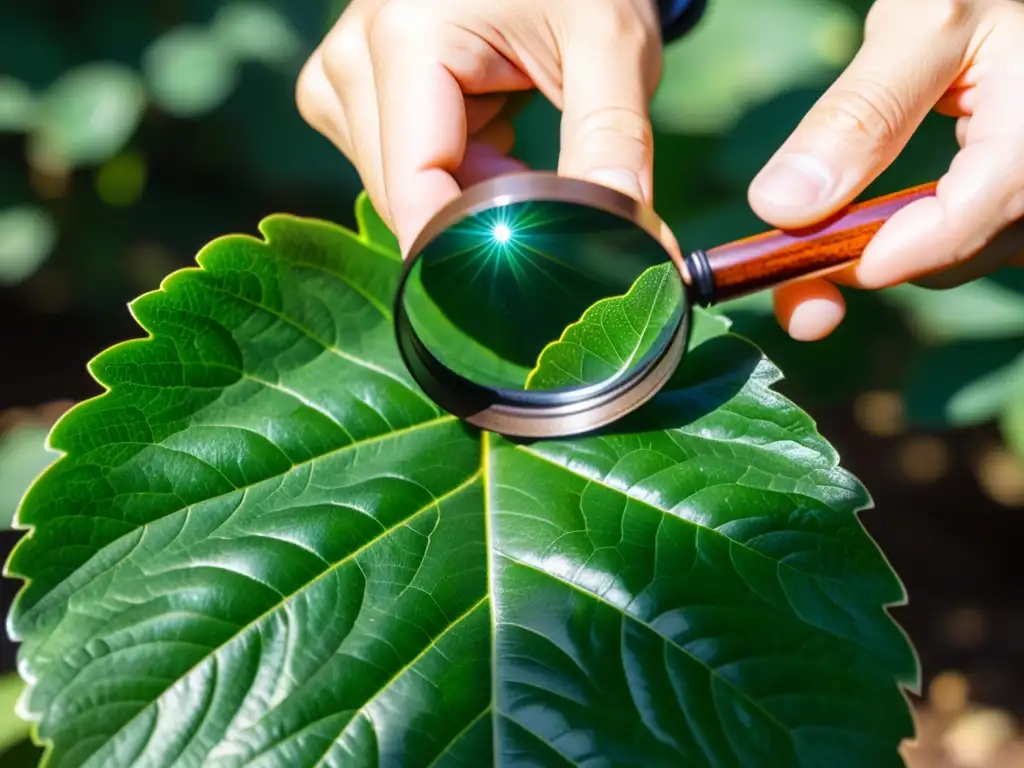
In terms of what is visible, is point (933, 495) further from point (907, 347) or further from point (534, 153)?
point (534, 153)

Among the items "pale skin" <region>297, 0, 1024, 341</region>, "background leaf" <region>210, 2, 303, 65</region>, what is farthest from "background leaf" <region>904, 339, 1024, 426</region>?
"background leaf" <region>210, 2, 303, 65</region>

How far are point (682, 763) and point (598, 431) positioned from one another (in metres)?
0.35

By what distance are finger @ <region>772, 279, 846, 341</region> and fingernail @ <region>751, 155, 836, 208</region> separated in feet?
0.68

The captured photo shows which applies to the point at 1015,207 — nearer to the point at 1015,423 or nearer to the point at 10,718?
the point at 1015,423

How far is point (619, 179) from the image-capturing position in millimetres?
1013

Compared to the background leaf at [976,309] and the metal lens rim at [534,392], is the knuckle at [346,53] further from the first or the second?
the background leaf at [976,309]

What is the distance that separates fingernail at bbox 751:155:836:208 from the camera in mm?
987

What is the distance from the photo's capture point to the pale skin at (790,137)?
1042mm

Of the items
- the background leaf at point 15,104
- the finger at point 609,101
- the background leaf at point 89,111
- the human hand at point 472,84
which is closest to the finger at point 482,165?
the human hand at point 472,84

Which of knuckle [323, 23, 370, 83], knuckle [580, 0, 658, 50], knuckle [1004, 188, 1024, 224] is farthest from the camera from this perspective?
knuckle [323, 23, 370, 83]

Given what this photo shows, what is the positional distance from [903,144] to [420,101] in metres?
0.55

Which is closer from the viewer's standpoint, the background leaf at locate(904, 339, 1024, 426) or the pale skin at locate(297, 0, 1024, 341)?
the pale skin at locate(297, 0, 1024, 341)

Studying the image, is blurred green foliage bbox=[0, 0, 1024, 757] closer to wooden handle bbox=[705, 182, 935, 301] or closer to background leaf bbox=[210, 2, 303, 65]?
background leaf bbox=[210, 2, 303, 65]

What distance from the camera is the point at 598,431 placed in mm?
1073
